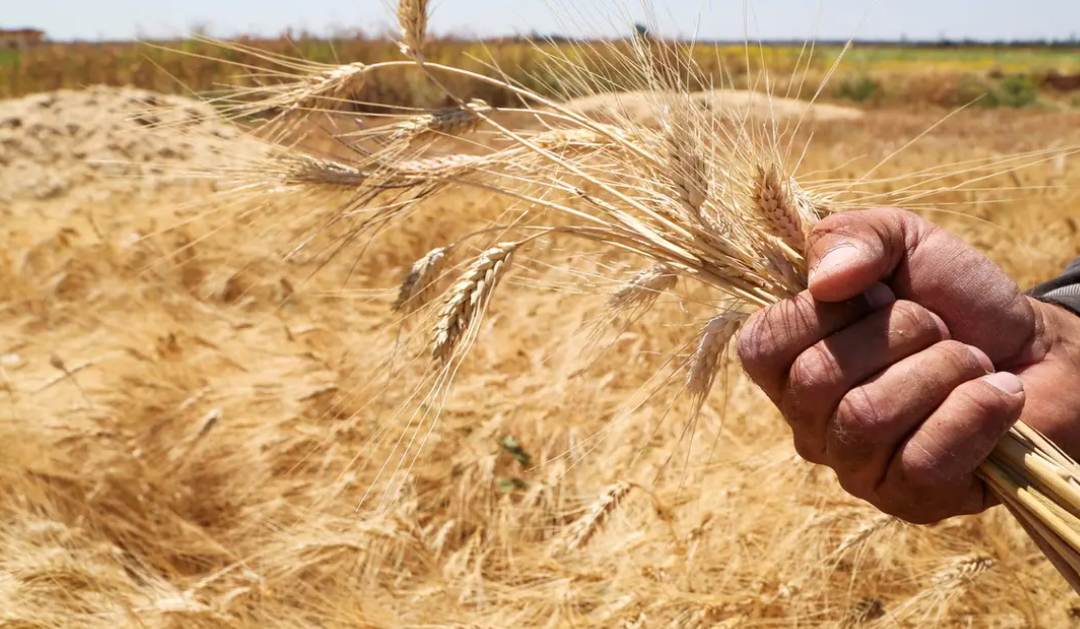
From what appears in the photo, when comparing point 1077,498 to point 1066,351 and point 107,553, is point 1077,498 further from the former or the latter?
point 107,553

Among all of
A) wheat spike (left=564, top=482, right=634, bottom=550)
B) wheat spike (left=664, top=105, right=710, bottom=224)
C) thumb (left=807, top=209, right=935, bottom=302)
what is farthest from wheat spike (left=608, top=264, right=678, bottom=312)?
wheat spike (left=564, top=482, right=634, bottom=550)

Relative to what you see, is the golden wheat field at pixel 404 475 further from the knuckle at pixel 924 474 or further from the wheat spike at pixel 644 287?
the knuckle at pixel 924 474

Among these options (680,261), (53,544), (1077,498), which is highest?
(680,261)

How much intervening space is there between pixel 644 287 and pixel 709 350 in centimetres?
13

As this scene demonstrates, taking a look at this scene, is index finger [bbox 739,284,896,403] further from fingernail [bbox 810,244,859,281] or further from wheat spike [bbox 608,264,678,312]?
wheat spike [bbox 608,264,678,312]

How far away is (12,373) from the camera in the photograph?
2.75 meters

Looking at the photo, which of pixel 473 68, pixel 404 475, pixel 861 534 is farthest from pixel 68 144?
pixel 861 534

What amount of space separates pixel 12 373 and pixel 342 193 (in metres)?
2.17

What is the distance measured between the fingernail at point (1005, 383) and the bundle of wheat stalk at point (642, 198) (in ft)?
0.22

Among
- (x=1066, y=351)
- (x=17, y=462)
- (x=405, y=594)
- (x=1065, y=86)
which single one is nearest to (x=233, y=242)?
(x=17, y=462)

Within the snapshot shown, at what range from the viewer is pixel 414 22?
1.11 m

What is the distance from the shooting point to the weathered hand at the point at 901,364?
2.68ft

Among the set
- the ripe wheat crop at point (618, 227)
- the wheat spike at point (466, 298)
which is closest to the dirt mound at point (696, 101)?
the ripe wheat crop at point (618, 227)

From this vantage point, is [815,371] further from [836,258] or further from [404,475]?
[404,475]
